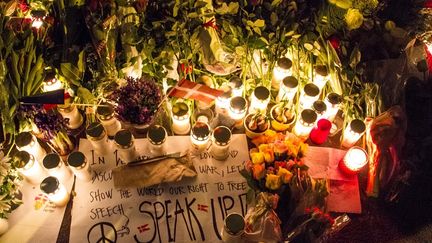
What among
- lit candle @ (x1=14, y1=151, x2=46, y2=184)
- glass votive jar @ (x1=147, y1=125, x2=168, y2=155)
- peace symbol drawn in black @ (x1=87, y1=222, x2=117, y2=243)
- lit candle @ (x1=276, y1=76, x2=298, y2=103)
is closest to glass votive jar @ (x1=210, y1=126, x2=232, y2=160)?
glass votive jar @ (x1=147, y1=125, x2=168, y2=155)

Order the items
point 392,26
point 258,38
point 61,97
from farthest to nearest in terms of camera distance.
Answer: point 392,26, point 258,38, point 61,97

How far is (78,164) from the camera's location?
1107mm

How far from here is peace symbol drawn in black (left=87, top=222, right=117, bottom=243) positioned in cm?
112

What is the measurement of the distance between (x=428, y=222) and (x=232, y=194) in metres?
0.70

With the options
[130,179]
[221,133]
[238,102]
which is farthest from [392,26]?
[130,179]

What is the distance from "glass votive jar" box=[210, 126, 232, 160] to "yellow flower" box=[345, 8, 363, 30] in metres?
0.57

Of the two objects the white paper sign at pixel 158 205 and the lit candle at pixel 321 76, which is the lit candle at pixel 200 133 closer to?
the white paper sign at pixel 158 205

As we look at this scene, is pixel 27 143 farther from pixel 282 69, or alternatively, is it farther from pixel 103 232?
pixel 282 69

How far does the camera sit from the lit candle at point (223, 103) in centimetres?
126

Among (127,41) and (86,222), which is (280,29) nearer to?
(127,41)

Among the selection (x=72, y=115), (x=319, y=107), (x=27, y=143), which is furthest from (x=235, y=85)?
(x=27, y=143)

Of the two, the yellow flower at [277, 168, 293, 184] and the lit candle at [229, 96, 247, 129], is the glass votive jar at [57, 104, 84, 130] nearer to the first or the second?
the lit candle at [229, 96, 247, 129]

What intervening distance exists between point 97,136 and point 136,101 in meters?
0.17

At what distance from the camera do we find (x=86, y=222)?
3.72 ft
